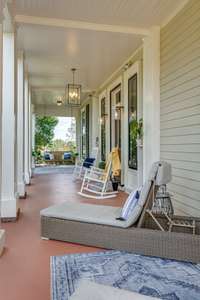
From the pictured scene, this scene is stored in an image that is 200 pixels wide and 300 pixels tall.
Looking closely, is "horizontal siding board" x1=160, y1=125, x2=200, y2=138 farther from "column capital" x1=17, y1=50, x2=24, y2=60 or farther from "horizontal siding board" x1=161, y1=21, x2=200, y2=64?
"column capital" x1=17, y1=50, x2=24, y2=60

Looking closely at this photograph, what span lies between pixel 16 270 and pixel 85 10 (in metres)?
3.49

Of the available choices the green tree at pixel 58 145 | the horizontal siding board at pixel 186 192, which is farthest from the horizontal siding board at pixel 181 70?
the green tree at pixel 58 145

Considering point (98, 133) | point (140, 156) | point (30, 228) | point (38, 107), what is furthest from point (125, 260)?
point (38, 107)

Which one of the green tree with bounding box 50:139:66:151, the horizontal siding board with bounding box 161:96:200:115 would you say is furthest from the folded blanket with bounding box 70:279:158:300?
the green tree with bounding box 50:139:66:151

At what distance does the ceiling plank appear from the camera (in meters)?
4.43

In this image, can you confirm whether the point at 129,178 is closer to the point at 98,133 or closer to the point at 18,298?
the point at 98,133

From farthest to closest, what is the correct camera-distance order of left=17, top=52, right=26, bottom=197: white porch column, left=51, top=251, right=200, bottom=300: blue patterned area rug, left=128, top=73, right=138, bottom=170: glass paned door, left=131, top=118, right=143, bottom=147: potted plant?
left=128, top=73, right=138, bottom=170: glass paned door, left=17, top=52, right=26, bottom=197: white porch column, left=131, top=118, right=143, bottom=147: potted plant, left=51, top=251, right=200, bottom=300: blue patterned area rug

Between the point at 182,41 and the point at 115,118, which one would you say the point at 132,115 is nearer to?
the point at 115,118

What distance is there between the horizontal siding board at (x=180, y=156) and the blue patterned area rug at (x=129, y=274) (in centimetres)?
148

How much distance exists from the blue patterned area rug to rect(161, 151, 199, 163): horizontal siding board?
1.48 meters

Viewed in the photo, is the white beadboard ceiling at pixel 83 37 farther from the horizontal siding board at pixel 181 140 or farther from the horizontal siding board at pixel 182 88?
the horizontal siding board at pixel 181 140

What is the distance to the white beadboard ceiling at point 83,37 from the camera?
4.03 meters

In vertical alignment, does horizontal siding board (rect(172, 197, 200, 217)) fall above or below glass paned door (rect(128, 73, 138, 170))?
below

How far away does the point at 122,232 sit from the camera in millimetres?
2902
